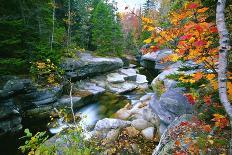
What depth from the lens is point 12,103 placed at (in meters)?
17.8

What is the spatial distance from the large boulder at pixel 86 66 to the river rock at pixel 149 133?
12.5 m

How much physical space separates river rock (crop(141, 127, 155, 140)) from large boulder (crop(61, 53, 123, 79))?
12544 millimetres

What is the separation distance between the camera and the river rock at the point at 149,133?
44.1 ft

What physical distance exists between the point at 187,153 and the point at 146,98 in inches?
545

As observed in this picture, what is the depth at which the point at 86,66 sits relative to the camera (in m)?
26.6

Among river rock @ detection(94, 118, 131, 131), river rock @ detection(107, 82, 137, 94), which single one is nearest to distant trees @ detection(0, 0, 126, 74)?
river rock @ detection(94, 118, 131, 131)

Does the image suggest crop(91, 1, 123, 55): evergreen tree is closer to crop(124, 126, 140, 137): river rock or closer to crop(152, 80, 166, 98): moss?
crop(152, 80, 166, 98): moss

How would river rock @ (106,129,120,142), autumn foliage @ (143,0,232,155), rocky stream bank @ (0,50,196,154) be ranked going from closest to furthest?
1. autumn foliage @ (143,0,232,155)
2. rocky stream bank @ (0,50,196,154)
3. river rock @ (106,129,120,142)

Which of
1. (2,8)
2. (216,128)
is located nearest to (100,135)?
(216,128)

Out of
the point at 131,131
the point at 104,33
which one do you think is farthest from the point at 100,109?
the point at 104,33

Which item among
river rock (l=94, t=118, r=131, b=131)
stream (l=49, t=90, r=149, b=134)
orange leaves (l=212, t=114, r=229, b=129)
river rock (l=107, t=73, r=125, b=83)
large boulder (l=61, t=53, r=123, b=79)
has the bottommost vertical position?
stream (l=49, t=90, r=149, b=134)

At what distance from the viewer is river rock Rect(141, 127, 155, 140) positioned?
530 inches

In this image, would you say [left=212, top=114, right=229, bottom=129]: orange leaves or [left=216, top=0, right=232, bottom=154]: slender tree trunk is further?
[left=212, top=114, right=229, bottom=129]: orange leaves

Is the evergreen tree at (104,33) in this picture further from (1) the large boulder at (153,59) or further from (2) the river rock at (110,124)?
(2) the river rock at (110,124)
